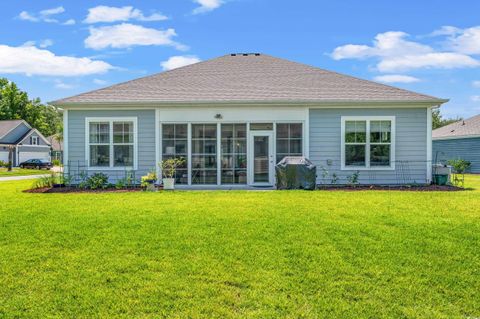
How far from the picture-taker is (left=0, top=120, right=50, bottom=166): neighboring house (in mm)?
45662

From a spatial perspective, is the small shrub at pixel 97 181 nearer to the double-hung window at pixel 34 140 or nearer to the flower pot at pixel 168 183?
the flower pot at pixel 168 183

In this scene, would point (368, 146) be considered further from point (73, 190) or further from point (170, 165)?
point (73, 190)

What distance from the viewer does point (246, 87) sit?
611 inches

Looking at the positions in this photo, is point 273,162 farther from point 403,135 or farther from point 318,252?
point 318,252

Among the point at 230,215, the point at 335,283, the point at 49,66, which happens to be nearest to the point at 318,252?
the point at 335,283

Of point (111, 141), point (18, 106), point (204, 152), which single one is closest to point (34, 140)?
point (18, 106)

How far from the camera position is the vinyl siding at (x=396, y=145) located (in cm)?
1420

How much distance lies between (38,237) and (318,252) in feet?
13.6

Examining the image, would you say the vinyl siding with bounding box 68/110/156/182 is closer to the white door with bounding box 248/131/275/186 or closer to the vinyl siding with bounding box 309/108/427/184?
the white door with bounding box 248/131/275/186

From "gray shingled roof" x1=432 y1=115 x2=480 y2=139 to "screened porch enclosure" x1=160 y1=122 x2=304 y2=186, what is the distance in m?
18.4

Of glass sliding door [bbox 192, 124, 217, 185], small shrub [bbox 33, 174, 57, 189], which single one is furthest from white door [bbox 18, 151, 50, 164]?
glass sliding door [bbox 192, 124, 217, 185]

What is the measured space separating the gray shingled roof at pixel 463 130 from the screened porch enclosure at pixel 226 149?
18417 millimetres

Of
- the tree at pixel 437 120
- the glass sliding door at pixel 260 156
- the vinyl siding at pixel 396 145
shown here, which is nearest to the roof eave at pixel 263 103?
the vinyl siding at pixel 396 145

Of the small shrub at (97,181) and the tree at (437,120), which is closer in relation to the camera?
the small shrub at (97,181)
